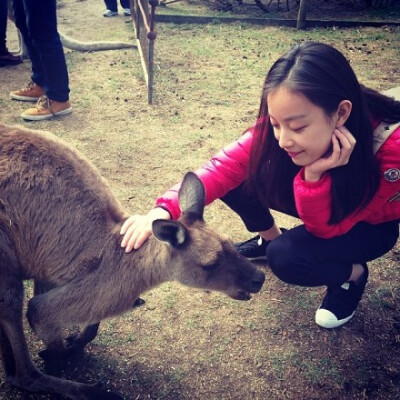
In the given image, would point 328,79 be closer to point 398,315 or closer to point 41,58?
point 398,315

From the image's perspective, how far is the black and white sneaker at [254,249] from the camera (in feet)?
9.99

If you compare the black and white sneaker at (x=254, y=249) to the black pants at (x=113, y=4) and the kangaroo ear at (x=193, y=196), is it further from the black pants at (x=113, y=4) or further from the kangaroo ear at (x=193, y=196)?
the black pants at (x=113, y=4)

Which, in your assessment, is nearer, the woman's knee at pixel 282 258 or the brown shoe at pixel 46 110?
the woman's knee at pixel 282 258

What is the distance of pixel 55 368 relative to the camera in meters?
2.35

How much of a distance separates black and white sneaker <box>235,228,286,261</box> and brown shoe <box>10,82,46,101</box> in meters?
2.93

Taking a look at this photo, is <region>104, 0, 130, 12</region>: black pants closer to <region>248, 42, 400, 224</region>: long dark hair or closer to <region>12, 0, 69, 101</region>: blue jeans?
<region>12, 0, 69, 101</region>: blue jeans

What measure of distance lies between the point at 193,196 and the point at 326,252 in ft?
2.39

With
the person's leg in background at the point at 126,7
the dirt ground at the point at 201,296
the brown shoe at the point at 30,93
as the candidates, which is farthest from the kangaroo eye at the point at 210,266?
the person's leg in background at the point at 126,7

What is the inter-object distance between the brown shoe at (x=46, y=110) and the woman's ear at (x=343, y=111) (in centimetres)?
325

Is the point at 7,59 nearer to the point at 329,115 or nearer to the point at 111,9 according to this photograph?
the point at 111,9

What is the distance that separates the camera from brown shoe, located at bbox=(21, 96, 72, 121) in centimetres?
450

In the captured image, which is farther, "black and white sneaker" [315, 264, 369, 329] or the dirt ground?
"black and white sneaker" [315, 264, 369, 329]

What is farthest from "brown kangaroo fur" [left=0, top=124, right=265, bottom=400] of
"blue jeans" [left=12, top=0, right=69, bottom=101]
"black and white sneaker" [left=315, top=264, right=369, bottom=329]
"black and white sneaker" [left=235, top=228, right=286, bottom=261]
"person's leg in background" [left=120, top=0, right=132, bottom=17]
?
"person's leg in background" [left=120, top=0, right=132, bottom=17]

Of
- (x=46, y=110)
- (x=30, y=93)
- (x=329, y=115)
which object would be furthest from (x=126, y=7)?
(x=329, y=115)
